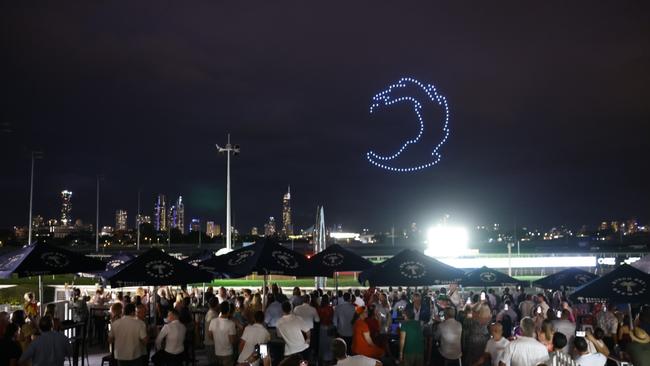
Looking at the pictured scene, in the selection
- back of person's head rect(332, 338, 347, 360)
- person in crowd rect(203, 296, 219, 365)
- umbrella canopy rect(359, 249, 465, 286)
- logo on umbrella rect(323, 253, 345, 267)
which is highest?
logo on umbrella rect(323, 253, 345, 267)

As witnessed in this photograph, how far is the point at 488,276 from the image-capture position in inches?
758

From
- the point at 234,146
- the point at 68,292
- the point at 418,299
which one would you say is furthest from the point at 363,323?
the point at 234,146

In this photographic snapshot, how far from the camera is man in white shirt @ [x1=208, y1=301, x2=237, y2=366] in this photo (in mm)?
10742

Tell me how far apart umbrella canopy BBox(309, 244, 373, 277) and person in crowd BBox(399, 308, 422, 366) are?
199 inches

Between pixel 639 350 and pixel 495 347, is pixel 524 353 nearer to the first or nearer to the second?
pixel 495 347

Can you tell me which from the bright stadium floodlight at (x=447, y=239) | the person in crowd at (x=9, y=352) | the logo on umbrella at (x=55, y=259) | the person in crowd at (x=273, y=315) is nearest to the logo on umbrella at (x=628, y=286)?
the person in crowd at (x=273, y=315)

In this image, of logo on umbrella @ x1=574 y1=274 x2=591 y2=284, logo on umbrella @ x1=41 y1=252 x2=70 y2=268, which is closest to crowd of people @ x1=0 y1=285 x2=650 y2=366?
logo on umbrella @ x1=41 y1=252 x2=70 y2=268

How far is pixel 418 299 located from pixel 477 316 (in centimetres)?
257

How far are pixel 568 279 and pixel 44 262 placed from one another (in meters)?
14.9

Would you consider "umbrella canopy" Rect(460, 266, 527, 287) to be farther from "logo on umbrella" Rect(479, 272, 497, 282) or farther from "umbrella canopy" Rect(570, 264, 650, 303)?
"umbrella canopy" Rect(570, 264, 650, 303)

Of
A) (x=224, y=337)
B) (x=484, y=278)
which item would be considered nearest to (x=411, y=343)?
(x=224, y=337)

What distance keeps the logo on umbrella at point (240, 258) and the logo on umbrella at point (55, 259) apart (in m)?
3.48

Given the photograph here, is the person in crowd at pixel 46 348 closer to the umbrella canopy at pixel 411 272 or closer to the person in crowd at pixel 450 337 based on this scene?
the person in crowd at pixel 450 337

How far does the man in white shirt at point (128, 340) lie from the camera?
33.7ft
